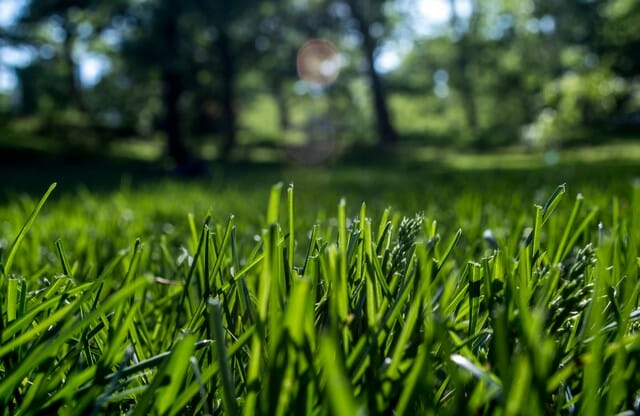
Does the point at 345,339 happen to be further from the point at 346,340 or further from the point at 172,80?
the point at 172,80

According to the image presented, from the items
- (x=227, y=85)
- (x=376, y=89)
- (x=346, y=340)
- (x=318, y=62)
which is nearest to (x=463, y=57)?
(x=318, y=62)

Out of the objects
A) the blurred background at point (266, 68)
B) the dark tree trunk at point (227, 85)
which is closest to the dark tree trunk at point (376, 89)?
the blurred background at point (266, 68)

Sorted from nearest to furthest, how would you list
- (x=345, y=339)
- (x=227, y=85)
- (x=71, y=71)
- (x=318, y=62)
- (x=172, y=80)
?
(x=345, y=339)
(x=172, y=80)
(x=227, y=85)
(x=71, y=71)
(x=318, y=62)

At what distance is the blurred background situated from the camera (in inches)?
919

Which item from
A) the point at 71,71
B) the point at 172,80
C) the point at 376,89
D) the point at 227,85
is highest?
the point at 71,71

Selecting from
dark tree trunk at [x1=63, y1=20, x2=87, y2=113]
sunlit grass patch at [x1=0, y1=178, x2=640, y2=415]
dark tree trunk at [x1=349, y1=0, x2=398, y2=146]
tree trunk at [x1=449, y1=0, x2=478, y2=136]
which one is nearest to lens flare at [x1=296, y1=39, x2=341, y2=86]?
dark tree trunk at [x1=349, y1=0, x2=398, y2=146]

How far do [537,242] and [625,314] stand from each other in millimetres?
216

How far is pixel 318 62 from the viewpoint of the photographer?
3919 centimetres

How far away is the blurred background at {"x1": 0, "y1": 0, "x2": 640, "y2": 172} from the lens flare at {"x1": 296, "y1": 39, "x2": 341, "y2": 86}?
140mm

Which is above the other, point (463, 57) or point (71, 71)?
point (463, 57)

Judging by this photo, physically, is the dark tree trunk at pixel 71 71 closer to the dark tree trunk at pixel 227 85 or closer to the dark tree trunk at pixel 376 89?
the dark tree trunk at pixel 227 85

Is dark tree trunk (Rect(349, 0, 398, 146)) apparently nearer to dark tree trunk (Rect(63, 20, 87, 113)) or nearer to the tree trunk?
the tree trunk

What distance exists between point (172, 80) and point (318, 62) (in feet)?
55.6

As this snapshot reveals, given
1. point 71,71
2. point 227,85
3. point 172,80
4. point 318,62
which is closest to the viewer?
point 172,80
